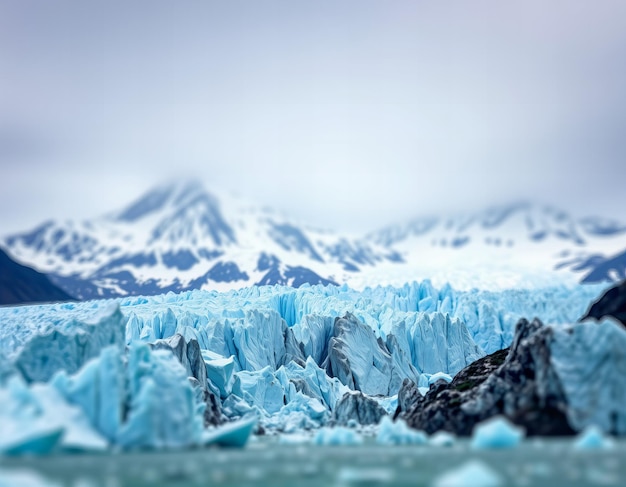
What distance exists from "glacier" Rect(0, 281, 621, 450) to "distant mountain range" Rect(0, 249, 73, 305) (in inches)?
2563

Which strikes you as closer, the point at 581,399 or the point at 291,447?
the point at 581,399

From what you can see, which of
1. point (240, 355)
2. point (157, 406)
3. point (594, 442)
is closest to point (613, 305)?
point (594, 442)

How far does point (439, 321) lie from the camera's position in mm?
60344

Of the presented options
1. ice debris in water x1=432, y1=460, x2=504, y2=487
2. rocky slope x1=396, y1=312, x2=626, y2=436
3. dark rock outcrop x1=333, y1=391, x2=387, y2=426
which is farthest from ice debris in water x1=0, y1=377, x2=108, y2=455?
dark rock outcrop x1=333, y1=391, x2=387, y2=426

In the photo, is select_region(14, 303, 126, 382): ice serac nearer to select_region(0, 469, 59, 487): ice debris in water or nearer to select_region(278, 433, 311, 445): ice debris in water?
select_region(278, 433, 311, 445): ice debris in water

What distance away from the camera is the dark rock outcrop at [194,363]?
36719mm

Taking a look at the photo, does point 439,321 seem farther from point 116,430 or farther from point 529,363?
point 116,430

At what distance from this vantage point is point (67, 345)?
29.4 metres

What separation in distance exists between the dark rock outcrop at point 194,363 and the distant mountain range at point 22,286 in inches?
3734

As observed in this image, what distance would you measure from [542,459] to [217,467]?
29.6ft

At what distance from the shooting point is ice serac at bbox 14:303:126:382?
91.8ft

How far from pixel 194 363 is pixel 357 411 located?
9.61 meters

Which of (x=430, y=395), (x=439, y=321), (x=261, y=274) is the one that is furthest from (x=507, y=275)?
(x=430, y=395)

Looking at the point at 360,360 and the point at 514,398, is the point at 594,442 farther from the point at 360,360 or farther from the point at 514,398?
Answer: the point at 360,360
